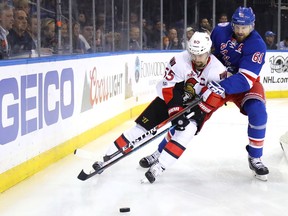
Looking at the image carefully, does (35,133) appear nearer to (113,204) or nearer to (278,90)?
(113,204)

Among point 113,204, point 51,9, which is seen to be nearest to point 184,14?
point 51,9

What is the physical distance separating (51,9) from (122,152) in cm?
150

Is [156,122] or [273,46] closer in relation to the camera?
[156,122]

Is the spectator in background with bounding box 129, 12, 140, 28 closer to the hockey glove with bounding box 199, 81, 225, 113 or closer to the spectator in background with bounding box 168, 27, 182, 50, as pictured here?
the spectator in background with bounding box 168, 27, 182, 50

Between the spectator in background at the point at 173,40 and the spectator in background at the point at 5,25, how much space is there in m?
4.39

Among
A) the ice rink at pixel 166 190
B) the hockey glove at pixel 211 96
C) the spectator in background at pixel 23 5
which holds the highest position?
the spectator in background at pixel 23 5

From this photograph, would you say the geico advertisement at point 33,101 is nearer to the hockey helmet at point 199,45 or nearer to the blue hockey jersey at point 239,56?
the hockey helmet at point 199,45

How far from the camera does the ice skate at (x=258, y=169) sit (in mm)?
3137

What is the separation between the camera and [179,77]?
3.02 m

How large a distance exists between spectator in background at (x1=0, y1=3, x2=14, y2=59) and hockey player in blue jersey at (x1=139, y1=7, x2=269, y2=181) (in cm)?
124

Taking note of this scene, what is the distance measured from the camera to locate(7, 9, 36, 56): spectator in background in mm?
3238

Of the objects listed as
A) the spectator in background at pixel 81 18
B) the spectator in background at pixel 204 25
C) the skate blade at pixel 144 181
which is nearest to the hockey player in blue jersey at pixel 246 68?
the skate blade at pixel 144 181

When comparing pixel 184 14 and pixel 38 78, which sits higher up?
pixel 184 14

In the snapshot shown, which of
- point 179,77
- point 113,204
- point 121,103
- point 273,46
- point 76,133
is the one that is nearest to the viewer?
point 113,204
